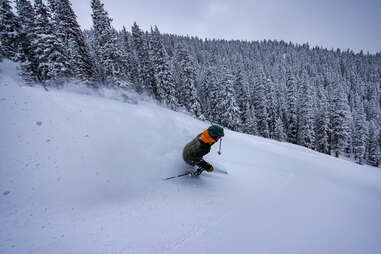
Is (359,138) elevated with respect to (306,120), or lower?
lower

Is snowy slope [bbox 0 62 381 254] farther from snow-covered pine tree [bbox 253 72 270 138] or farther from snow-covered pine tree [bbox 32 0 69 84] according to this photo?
snow-covered pine tree [bbox 253 72 270 138]

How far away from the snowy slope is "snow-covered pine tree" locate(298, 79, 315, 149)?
31716 mm

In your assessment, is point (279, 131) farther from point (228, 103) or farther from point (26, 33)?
point (26, 33)

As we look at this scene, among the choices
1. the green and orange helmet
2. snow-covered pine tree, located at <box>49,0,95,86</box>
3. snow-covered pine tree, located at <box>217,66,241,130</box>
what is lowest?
the green and orange helmet

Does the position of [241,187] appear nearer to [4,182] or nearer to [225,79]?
[4,182]

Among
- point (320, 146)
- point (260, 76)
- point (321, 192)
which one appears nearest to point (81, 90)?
point (321, 192)

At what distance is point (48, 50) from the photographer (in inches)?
619

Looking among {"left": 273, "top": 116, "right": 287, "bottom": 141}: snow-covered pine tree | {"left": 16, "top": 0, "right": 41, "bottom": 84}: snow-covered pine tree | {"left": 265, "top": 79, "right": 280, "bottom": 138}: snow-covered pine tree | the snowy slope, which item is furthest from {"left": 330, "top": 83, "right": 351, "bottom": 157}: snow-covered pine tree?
{"left": 16, "top": 0, "right": 41, "bottom": 84}: snow-covered pine tree

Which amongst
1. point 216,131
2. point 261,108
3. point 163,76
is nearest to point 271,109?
point 261,108

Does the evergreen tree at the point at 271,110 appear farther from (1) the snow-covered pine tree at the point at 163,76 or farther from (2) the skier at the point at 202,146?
(2) the skier at the point at 202,146

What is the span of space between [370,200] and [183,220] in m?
6.18

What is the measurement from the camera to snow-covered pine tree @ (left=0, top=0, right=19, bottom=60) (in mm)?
16750

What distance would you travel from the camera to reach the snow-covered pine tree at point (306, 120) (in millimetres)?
32250

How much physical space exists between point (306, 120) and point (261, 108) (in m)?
9.22
